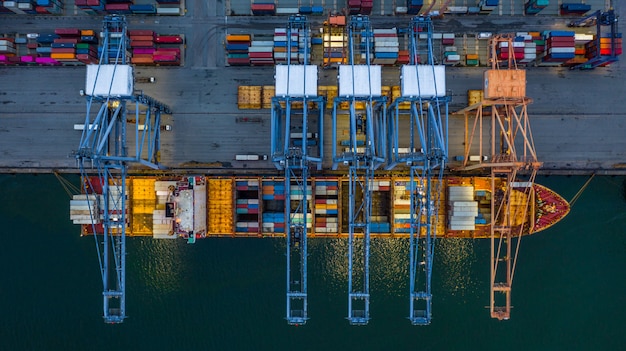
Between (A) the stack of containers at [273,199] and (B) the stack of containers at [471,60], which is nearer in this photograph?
(A) the stack of containers at [273,199]

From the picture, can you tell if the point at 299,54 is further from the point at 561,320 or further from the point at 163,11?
the point at 561,320

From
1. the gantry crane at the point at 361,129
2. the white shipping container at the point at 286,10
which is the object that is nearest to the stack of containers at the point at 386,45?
the gantry crane at the point at 361,129

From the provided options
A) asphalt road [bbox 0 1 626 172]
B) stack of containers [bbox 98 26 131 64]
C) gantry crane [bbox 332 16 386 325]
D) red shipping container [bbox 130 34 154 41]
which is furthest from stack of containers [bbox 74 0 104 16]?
gantry crane [bbox 332 16 386 325]

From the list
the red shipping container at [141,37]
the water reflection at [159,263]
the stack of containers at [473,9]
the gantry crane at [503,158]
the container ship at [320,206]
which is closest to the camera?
Answer: the gantry crane at [503,158]

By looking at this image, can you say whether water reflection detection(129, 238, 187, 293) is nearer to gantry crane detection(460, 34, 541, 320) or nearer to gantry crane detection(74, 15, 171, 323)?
gantry crane detection(74, 15, 171, 323)

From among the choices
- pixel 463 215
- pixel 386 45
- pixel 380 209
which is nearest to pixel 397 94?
pixel 386 45

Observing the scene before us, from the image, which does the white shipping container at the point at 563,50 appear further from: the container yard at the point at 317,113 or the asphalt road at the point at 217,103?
the asphalt road at the point at 217,103
